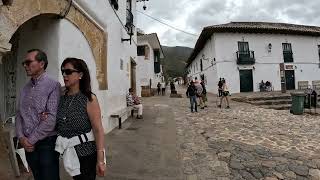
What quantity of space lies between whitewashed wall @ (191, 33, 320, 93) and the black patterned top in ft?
73.8

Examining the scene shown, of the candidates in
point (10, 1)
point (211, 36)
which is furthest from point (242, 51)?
point (10, 1)

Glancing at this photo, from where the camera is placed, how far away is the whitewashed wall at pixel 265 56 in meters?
24.6

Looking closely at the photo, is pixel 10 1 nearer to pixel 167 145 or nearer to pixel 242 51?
pixel 167 145

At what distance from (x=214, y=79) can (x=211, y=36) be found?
11.4 feet

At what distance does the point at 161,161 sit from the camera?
5.83 metres

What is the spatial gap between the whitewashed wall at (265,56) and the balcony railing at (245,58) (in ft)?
1.05

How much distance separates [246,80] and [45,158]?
23771 millimetres

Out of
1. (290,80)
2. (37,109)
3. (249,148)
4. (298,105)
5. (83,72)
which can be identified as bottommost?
(249,148)

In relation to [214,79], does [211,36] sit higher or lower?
higher

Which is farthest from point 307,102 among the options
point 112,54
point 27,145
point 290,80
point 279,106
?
point 27,145

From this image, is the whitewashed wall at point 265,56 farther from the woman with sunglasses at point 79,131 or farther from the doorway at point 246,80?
the woman with sunglasses at point 79,131

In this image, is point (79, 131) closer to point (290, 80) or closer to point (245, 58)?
point (245, 58)

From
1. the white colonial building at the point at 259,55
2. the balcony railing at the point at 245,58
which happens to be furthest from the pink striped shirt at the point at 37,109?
the balcony railing at the point at 245,58

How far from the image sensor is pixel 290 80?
87.7 ft
